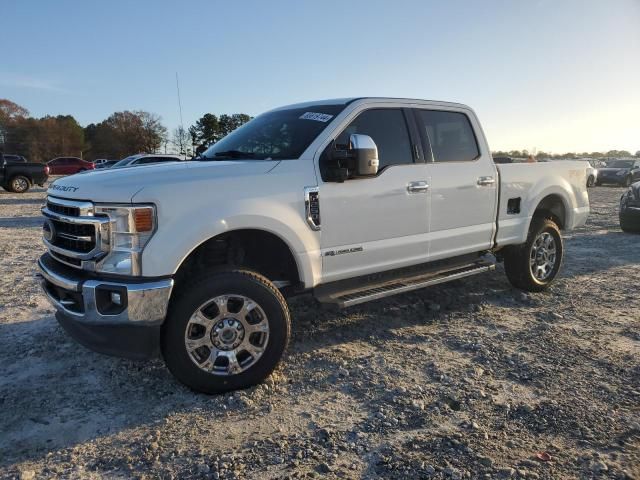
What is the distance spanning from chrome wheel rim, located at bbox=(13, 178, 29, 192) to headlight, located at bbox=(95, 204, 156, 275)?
20.6m

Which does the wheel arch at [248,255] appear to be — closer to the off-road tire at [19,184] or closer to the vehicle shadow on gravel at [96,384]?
the vehicle shadow on gravel at [96,384]

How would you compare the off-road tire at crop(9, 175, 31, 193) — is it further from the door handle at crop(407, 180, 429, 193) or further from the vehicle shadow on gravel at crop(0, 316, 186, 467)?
the door handle at crop(407, 180, 429, 193)

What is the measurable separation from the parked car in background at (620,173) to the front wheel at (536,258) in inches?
952

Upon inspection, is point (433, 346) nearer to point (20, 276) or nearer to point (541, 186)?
point (541, 186)

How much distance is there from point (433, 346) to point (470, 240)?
51.6 inches

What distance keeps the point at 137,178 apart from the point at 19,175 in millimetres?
20457

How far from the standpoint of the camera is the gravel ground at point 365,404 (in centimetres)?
257

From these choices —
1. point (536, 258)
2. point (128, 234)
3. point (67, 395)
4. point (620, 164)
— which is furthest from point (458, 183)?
point (620, 164)

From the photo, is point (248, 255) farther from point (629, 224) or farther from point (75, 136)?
point (75, 136)

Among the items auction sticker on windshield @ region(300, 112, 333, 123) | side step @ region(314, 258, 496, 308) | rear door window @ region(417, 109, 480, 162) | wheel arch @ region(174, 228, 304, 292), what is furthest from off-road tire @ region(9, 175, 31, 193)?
side step @ region(314, 258, 496, 308)

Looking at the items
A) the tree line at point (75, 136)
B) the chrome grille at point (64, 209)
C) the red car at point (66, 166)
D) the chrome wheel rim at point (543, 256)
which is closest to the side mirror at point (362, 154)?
the chrome grille at point (64, 209)

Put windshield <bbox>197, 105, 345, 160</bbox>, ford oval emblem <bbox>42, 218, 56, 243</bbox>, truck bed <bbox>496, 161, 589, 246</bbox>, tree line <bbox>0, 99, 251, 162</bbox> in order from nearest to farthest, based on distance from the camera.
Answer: ford oval emblem <bbox>42, 218, 56, 243</bbox> < windshield <bbox>197, 105, 345, 160</bbox> < truck bed <bbox>496, 161, 589, 246</bbox> < tree line <bbox>0, 99, 251, 162</bbox>

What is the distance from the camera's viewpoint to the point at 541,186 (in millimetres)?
5586

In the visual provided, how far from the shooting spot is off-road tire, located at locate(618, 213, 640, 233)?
10.0 m
